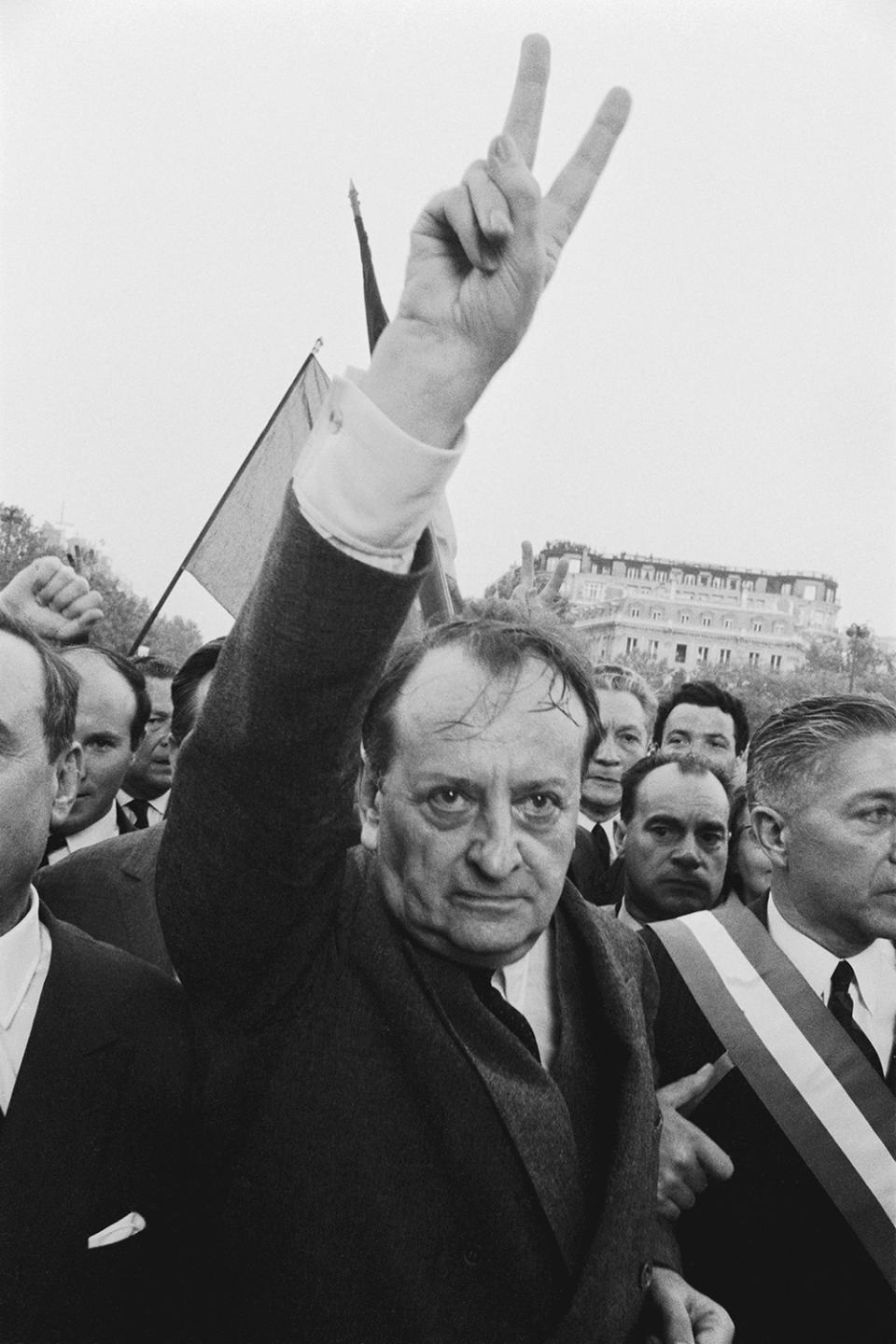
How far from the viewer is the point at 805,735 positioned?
2533mm

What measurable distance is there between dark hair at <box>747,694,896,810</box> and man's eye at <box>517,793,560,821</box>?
3.46 feet

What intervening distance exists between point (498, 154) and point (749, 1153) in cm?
184

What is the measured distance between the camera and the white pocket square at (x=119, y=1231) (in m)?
1.51

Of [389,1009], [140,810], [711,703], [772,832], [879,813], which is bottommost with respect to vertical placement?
[140,810]

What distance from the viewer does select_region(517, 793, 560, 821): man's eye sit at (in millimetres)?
1612

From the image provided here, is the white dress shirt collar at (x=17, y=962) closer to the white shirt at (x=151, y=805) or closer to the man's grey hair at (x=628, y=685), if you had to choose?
the white shirt at (x=151, y=805)

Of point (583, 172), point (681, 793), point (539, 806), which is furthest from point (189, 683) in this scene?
point (583, 172)

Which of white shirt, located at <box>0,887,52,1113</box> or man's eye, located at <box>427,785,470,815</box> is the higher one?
man's eye, located at <box>427,785,470,815</box>

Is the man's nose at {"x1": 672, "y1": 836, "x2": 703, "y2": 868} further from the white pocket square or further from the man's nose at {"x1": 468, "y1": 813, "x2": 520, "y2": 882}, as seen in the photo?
the white pocket square

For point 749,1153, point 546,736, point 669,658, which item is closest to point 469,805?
point 546,736

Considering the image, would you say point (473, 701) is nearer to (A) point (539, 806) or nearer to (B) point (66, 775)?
(A) point (539, 806)

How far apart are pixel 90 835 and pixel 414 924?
279cm

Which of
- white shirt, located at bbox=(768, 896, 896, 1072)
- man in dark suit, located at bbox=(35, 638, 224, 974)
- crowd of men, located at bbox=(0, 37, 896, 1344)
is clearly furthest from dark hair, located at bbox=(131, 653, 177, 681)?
white shirt, located at bbox=(768, 896, 896, 1072)

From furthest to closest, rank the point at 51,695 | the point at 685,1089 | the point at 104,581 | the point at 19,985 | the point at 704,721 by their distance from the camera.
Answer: the point at 104,581, the point at 704,721, the point at 685,1089, the point at 51,695, the point at 19,985
